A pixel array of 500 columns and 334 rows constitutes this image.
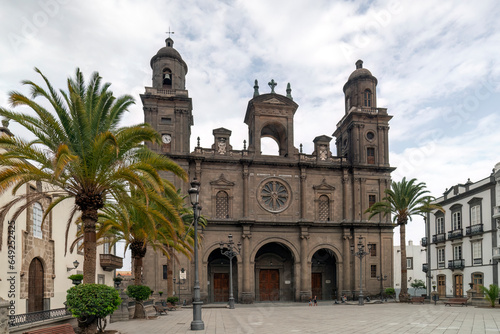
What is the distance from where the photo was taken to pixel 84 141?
54.5 feet

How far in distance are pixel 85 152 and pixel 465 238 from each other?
39.4 metres

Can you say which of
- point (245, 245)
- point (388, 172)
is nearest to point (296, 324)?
point (245, 245)

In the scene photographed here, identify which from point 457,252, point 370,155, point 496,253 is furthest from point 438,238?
point 370,155

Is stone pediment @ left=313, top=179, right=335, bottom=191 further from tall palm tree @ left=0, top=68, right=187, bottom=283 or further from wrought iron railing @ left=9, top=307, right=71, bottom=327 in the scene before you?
wrought iron railing @ left=9, top=307, right=71, bottom=327

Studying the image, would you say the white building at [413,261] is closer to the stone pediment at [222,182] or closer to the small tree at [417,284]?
the small tree at [417,284]

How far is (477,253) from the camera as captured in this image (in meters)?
41.9

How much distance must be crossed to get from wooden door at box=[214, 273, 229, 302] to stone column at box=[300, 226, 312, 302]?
293 inches

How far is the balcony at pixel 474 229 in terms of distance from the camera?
41.3 m

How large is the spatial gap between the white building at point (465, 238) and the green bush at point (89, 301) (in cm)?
3232

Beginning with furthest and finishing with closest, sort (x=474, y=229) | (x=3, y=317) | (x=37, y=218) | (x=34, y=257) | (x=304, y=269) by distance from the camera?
(x=304, y=269)
(x=474, y=229)
(x=37, y=218)
(x=34, y=257)
(x=3, y=317)

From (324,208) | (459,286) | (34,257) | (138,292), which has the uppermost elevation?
(324,208)

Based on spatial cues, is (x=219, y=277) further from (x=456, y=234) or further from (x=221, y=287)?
(x=456, y=234)

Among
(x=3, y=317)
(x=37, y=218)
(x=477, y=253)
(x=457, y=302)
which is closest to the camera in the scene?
(x=3, y=317)

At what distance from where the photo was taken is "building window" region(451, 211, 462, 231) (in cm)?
4536
